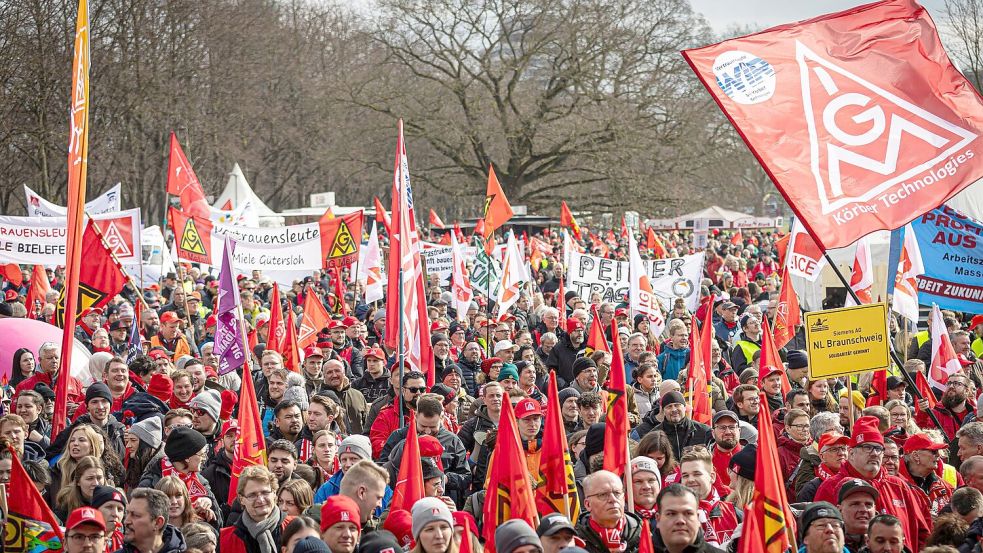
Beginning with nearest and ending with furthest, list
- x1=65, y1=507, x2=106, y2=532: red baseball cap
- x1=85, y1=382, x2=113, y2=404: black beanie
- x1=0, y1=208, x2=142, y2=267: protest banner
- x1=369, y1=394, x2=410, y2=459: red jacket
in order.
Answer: x1=65, y1=507, x2=106, y2=532: red baseball cap
x1=85, y1=382, x2=113, y2=404: black beanie
x1=369, y1=394, x2=410, y2=459: red jacket
x1=0, y1=208, x2=142, y2=267: protest banner

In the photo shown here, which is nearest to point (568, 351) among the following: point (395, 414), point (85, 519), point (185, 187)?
point (395, 414)

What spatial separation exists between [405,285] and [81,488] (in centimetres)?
384

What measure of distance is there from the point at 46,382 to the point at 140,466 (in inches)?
125

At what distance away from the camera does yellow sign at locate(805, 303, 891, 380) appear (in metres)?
7.65

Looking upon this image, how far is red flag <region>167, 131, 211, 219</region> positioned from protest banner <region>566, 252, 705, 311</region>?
5403 millimetres

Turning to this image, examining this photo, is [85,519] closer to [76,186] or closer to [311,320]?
[76,186]

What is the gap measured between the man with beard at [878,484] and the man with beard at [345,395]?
4514 mm

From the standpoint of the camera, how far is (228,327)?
10.8 m

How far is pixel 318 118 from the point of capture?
52.3 meters

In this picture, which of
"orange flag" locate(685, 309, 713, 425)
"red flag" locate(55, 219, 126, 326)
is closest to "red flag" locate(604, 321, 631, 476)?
"orange flag" locate(685, 309, 713, 425)

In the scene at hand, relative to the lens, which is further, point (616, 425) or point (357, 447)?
point (357, 447)

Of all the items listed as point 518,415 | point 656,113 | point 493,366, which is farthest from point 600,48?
point 518,415

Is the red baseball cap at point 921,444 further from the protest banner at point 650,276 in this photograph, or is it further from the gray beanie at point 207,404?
the protest banner at point 650,276

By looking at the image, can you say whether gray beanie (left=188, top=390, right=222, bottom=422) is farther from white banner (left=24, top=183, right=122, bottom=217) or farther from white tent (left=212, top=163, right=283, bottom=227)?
white tent (left=212, top=163, right=283, bottom=227)
